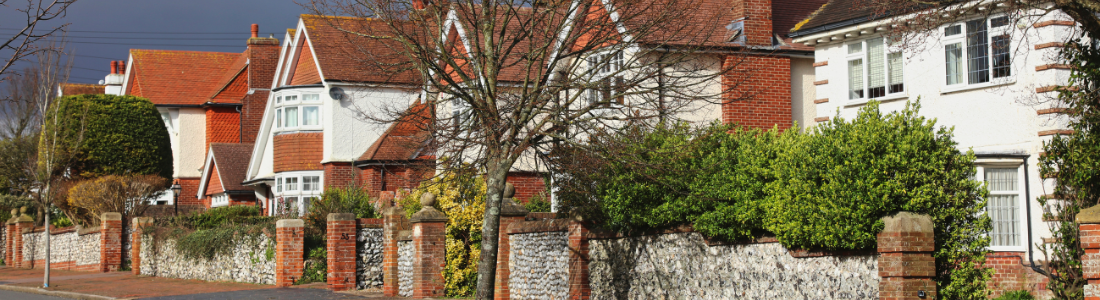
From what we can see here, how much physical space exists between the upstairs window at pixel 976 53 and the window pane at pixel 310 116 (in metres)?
21.0

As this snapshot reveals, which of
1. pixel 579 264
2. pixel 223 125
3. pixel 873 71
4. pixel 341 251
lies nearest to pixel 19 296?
pixel 341 251

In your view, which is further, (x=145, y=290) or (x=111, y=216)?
(x=111, y=216)

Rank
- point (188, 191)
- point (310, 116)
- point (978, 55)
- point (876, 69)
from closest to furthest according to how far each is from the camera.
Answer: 1. point (978, 55)
2. point (876, 69)
3. point (310, 116)
4. point (188, 191)

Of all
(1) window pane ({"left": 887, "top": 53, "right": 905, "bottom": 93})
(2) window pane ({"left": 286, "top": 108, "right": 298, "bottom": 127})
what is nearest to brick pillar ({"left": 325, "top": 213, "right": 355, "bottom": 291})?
(1) window pane ({"left": 887, "top": 53, "right": 905, "bottom": 93})

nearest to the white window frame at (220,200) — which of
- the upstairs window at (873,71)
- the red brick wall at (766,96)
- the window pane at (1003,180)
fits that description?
the red brick wall at (766,96)

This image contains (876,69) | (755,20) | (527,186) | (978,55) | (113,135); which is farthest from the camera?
(113,135)

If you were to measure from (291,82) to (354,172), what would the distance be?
15.6 ft

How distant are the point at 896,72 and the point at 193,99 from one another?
129ft

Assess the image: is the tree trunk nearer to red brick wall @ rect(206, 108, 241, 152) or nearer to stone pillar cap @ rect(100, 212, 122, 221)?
stone pillar cap @ rect(100, 212, 122, 221)

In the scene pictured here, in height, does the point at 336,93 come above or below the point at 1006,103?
above

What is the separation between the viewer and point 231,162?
132 feet

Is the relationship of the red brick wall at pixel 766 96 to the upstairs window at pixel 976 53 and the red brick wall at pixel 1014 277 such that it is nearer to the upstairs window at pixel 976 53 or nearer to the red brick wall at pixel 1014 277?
the upstairs window at pixel 976 53

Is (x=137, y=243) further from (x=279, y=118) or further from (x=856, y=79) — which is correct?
(x=856, y=79)

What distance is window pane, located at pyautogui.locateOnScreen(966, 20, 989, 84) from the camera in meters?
15.9
